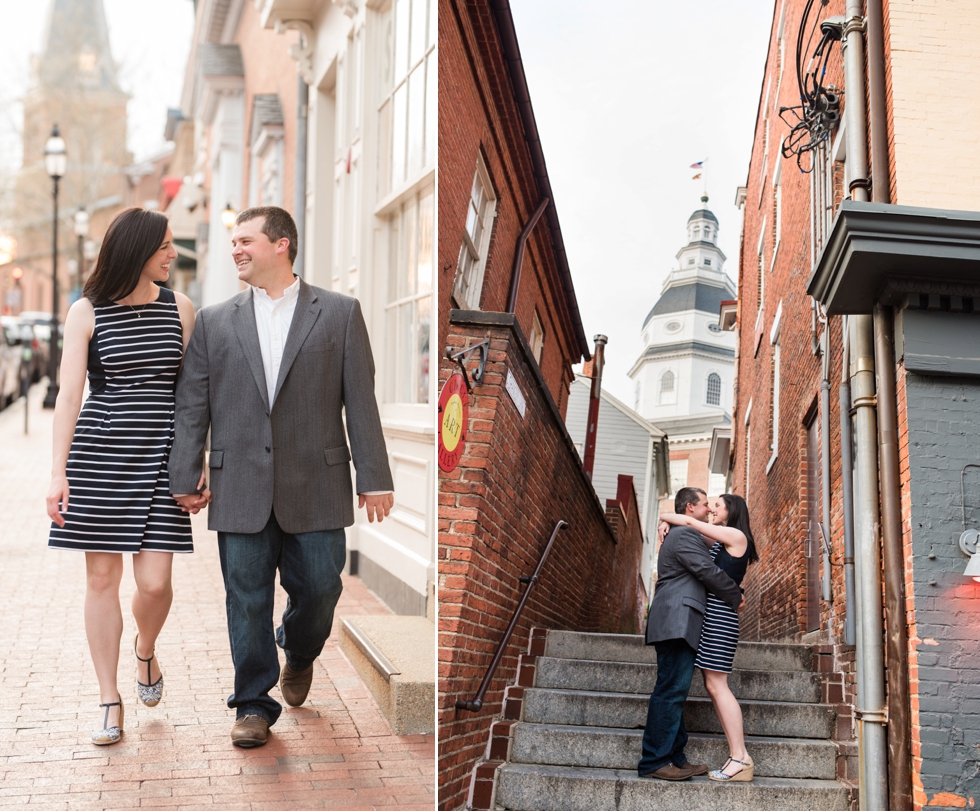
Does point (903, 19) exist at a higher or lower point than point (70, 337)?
higher

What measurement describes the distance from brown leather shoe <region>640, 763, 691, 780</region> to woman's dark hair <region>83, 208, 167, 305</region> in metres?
3.92

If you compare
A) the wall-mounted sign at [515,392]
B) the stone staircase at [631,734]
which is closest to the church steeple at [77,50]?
the wall-mounted sign at [515,392]

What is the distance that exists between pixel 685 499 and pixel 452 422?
2.03 metres

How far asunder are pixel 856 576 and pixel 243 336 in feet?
13.2

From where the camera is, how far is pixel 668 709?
576 centimetres

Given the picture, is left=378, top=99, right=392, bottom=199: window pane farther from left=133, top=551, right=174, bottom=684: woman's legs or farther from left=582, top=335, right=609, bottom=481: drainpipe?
left=582, top=335, right=609, bottom=481: drainpipe

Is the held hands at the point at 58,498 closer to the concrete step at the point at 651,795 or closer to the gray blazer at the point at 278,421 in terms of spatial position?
the gray blazer at the point at 278,421

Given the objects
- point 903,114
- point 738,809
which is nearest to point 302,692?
point 738,809

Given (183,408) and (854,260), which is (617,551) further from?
(183,408)

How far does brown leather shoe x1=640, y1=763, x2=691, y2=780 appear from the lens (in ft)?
18.9

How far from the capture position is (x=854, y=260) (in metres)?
5.54

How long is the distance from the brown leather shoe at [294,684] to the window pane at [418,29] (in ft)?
13.9

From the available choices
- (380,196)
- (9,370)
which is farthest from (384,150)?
(9,370)

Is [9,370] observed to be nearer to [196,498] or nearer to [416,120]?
[416,120]
